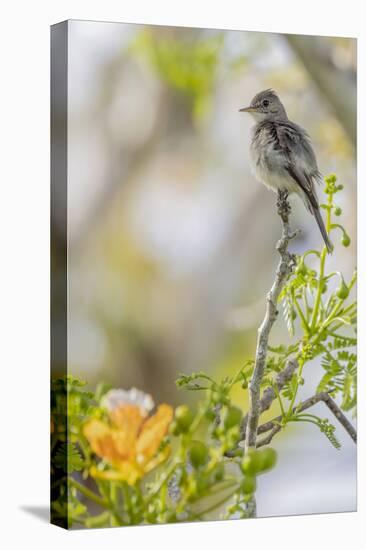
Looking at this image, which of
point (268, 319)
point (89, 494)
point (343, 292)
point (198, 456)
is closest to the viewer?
point (198, 456)

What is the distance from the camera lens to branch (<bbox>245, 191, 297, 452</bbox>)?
346cm

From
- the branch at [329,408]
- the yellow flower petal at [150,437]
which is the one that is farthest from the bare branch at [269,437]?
the yellow flower petal at [150,437]

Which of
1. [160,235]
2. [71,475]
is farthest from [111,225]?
[71,475]

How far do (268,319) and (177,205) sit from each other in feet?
1.65

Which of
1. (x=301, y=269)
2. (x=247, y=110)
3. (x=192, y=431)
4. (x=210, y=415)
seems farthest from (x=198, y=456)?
(x=247, y=110)

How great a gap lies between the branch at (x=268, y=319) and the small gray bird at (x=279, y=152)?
65 mm

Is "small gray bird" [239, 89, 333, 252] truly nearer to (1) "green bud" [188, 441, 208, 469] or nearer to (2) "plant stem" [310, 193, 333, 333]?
(2) "plant stem" [310, 193, 333, 333]

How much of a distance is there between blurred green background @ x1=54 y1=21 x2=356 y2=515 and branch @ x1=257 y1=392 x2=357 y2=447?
0.04 metres

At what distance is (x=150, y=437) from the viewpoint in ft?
9.62

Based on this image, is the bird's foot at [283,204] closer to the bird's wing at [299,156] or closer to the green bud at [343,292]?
the bird's wing at [299,156]

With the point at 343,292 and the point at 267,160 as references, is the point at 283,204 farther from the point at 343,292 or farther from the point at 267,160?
the point at 343,292

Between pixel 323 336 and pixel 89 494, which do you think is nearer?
pixel 89 494

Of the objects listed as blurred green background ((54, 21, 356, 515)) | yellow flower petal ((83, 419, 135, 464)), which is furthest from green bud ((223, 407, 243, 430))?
blurred green background ((54, 21, 356, 515))

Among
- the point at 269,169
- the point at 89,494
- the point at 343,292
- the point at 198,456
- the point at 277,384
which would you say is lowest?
the point at 89,494
